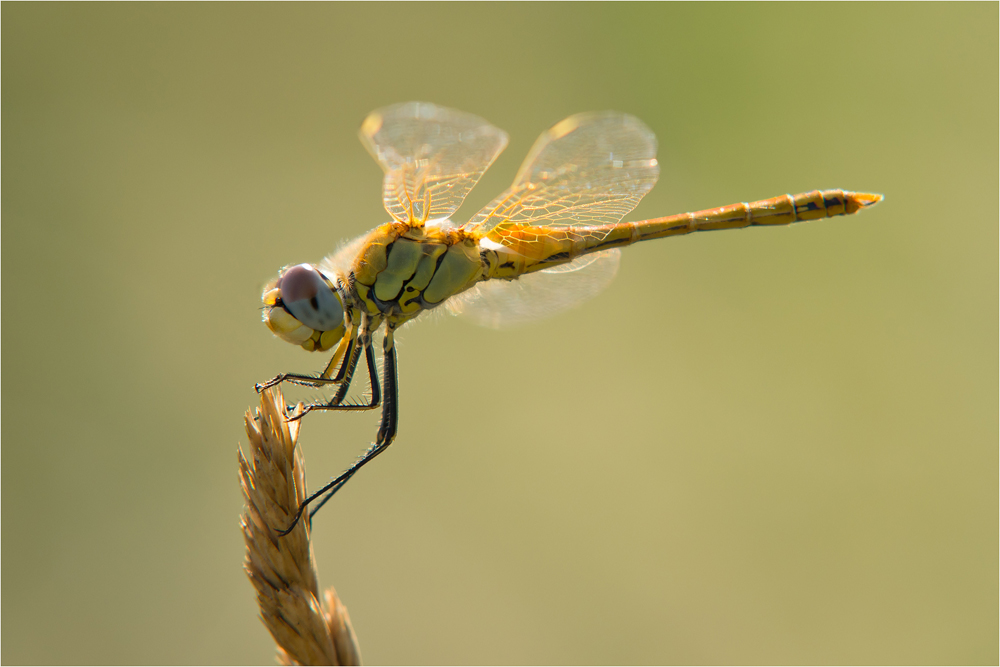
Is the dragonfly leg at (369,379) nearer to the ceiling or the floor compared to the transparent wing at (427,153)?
nearer to the floor

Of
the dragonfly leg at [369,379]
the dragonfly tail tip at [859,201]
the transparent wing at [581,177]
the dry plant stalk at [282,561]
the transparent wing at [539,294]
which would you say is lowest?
the dry plant stalk at [282,561]

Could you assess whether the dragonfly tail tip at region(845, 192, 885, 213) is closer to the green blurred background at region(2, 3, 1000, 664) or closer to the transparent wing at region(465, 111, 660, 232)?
the transparent wing at region(465, 111, 660, 232)

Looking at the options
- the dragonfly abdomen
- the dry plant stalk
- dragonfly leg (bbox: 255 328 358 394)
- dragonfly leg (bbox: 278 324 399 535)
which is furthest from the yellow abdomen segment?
the dry plant stalk

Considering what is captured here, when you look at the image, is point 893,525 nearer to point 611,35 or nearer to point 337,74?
point 611,35

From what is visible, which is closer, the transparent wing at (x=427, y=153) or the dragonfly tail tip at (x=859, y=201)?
the transparent wing at (x=427, y=153)

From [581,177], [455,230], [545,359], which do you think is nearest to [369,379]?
[455,230]

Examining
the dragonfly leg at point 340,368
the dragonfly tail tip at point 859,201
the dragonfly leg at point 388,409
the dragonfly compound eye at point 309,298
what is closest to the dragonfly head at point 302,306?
the dragonfly compound eye at point 309,298

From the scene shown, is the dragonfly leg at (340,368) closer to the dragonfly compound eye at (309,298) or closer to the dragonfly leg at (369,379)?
the dragonfly leg at (369,379)
